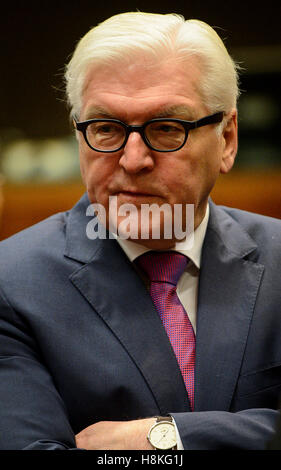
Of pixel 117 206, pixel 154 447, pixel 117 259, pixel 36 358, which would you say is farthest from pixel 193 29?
pixel 154 447

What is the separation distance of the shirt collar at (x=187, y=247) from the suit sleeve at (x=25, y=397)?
0.36 meters

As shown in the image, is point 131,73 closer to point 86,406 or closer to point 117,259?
point 117,259

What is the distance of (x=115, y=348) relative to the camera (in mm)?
1681

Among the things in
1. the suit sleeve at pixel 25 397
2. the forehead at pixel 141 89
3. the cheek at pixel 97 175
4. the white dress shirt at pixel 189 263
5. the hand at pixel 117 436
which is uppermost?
the forehead at pixel 141 89

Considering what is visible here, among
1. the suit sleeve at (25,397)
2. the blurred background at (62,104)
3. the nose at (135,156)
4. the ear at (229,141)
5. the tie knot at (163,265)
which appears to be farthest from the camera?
the blurred background at (62,104)

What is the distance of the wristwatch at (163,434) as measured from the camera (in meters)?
1.53

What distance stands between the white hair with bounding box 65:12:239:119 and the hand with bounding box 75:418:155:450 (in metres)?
0.88

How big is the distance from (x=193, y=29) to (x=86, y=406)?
1.07 m

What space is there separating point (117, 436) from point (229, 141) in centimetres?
93

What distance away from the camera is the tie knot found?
181cm

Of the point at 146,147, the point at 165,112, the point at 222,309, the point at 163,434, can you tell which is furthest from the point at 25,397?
the point at 165,112

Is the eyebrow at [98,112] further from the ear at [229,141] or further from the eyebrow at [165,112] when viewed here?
the ear at [229,141]

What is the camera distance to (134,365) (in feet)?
5.47

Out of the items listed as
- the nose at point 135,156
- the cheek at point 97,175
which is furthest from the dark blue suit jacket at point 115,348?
the nose at point 135,156
